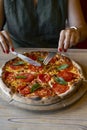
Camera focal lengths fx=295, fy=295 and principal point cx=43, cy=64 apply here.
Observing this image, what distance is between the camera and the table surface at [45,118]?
828mm

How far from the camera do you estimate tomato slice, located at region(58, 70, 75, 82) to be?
1004mm

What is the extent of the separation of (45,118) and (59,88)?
13cm

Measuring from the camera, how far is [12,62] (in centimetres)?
109

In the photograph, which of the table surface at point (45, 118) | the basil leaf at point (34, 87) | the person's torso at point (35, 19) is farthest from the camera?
the person's torso at point (35, 19)

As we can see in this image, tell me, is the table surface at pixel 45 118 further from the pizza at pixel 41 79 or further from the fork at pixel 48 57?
the fork at pixel 48 57

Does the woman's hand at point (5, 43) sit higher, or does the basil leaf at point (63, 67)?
the woman's hand at point (5, 43)

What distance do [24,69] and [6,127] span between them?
285 mm

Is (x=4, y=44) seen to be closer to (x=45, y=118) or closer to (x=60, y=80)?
(x=60, y=80)

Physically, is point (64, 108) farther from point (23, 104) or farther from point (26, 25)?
point (26, 25)

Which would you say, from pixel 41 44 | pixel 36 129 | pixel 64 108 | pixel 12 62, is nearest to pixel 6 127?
pixel 36 129

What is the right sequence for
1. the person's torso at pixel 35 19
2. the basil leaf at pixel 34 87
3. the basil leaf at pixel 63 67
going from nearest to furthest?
1. the basil leaf at pixel 34 87
2. the basil leaf at pixel 63 67
3. the person's torso at pixel 35 19

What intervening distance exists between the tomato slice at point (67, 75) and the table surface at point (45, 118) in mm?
97

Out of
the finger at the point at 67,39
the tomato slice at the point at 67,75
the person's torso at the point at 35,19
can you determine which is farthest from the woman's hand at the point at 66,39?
the person's torso at the point at 35,19

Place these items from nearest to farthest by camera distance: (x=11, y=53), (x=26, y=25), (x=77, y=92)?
(x=77, y=92)
(x=11, y=53)
(x=26, y=25)
